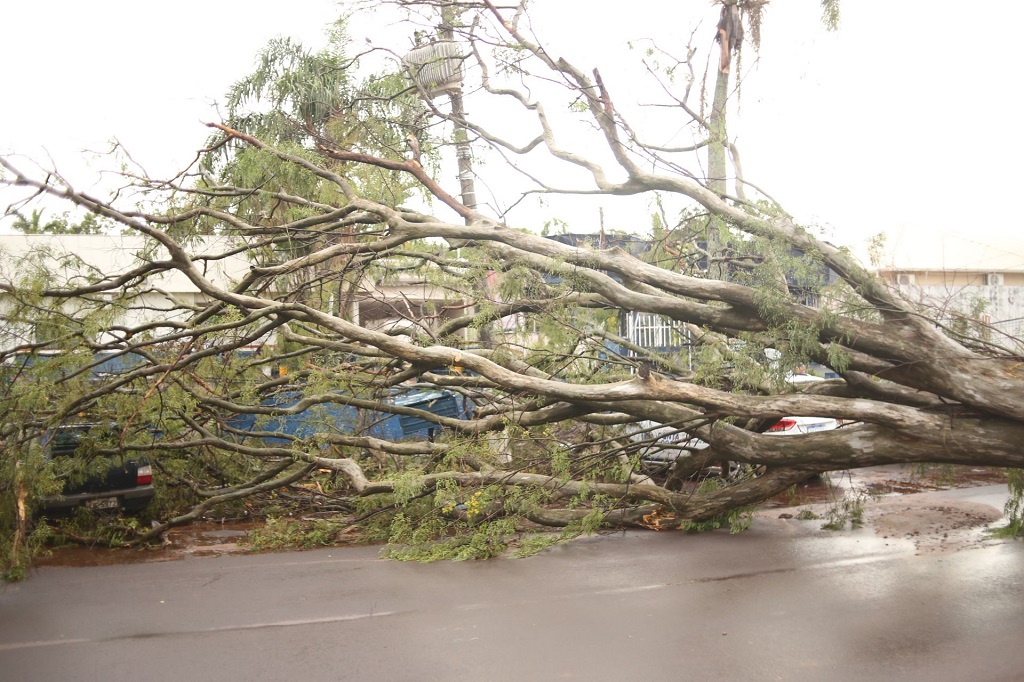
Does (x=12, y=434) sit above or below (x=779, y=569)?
above

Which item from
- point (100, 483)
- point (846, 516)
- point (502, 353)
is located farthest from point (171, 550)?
point (846, 516)

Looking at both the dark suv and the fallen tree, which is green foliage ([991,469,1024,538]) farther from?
the dark suv

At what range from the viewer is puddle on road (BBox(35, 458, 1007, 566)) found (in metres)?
8.44

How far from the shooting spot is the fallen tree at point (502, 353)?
7207 millimetres

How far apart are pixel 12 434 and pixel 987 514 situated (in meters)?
9.55

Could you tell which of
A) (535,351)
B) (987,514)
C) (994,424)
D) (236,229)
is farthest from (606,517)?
(236,229)

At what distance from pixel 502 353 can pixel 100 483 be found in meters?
4.38

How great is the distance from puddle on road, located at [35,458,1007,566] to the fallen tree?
0.97ft

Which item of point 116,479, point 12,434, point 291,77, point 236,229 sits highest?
point 291,77

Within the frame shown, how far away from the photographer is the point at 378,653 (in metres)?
5.39

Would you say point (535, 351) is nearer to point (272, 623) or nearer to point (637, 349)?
point (637, 349)

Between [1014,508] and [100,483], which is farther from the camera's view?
[100,483]

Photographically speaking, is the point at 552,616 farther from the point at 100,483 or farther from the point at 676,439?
the point at 100,483

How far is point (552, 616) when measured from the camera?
6.02 meters
